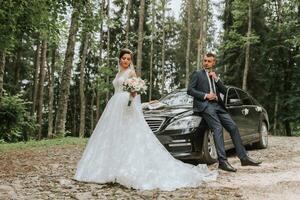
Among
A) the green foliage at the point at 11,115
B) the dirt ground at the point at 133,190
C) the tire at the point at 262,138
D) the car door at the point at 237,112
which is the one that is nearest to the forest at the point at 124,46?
the green foliage at the point at 11,115

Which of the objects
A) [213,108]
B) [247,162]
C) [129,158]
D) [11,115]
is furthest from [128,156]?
[11,115]

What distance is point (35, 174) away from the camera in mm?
8234

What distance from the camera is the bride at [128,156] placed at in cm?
671

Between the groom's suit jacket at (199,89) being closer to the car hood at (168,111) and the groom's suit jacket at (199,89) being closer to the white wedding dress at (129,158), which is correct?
the car hood at (168,111)

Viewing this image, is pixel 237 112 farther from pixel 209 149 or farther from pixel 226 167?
pixel 226 167

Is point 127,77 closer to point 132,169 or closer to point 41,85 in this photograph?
point 132,169

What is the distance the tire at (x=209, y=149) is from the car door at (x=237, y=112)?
831 millimetres

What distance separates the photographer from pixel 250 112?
11578 mm

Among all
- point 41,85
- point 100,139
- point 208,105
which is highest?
point 41,85

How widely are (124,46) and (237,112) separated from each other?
27064 millimetres

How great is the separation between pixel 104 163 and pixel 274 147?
7683 millimetres

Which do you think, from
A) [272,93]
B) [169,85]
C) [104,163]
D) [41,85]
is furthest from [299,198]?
[169,85]

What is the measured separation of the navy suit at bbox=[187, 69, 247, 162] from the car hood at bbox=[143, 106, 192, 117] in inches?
17.6

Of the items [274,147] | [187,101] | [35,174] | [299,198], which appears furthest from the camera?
[274,147]
